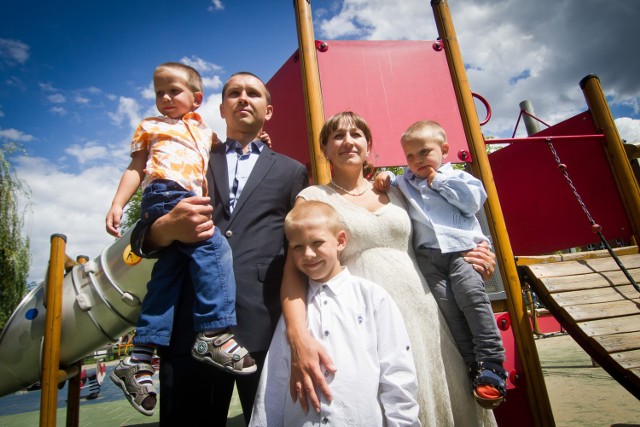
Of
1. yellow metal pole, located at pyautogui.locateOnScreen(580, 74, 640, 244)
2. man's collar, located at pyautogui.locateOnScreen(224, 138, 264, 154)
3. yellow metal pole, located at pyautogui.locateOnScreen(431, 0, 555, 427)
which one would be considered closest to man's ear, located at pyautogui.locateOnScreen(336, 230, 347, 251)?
man's collar, located at pyautogui.locateOnScreen(224, 138, 264, 154)

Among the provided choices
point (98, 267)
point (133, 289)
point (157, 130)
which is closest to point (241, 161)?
point (157, 130)

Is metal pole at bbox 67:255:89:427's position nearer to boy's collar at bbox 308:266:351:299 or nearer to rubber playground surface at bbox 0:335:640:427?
rubber playground surface at bbox 0:335:640:427

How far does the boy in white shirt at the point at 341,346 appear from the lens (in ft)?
4.28

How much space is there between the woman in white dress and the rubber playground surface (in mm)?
1718

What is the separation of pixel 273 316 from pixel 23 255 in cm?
1405

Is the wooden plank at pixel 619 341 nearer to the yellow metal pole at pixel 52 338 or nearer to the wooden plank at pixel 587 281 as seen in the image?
the wooden plank at pixel 587 281

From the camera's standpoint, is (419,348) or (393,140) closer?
(419,348)

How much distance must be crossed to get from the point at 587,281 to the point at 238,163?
3202 millimetres

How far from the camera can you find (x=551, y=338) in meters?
11.0

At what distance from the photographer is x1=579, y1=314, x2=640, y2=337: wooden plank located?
2.59 metres

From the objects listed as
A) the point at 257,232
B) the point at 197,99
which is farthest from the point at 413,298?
the point at 197,99

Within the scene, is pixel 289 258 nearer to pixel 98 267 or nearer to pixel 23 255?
pixel 98 267

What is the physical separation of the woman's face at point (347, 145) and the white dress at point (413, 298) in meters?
0.23

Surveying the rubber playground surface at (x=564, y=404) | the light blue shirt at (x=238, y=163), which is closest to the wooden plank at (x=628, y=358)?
the rubber playground surface at (x=564, y=404)
